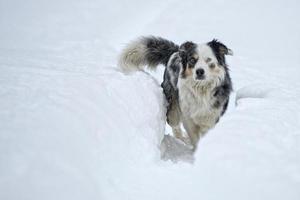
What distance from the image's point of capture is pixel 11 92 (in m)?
3.65

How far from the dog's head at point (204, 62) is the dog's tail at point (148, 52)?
0.86 meters

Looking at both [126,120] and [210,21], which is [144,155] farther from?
[210,21]

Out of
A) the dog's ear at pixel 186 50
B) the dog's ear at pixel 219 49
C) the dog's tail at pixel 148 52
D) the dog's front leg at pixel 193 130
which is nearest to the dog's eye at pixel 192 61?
the dog's ear at pixel 186 50

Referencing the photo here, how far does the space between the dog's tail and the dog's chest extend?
1.08 metres

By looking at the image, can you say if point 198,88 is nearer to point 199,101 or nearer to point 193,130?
point 199,101

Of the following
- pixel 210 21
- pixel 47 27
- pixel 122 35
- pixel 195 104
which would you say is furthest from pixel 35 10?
pixel 195 104

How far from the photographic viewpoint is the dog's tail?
6590mm

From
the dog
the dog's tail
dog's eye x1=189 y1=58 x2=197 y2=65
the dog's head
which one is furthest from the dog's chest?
the dog's tail

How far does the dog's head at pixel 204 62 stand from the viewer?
554cm

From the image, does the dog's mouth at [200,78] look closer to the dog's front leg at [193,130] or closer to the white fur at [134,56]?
the dog's front leg at [193,130]

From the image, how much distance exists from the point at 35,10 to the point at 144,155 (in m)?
18.5

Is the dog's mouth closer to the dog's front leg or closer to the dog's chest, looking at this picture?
the dog's chest

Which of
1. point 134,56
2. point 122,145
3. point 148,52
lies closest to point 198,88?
point 148,52

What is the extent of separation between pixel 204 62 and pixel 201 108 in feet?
2.21
